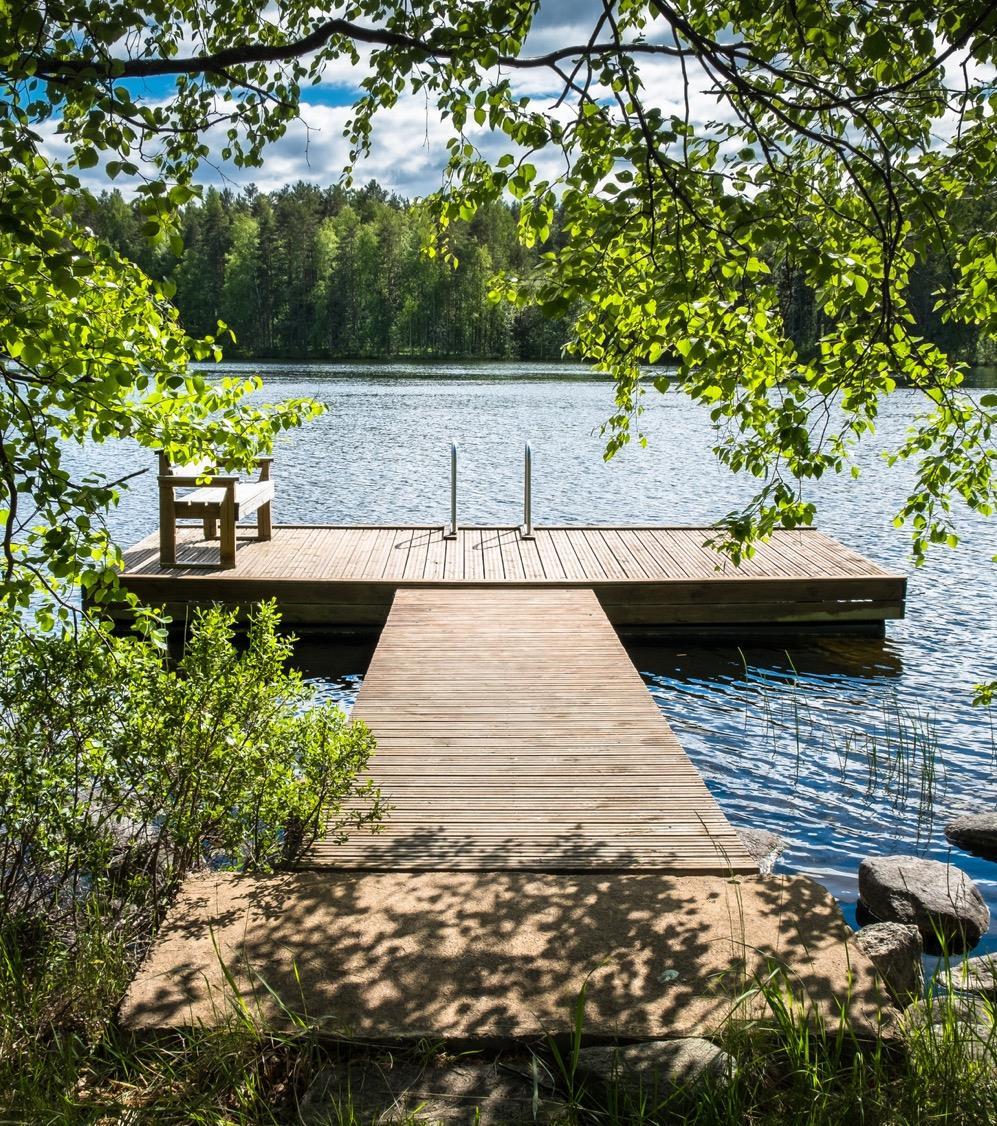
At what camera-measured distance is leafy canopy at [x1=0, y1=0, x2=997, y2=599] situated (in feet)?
9.76

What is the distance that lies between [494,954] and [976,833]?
407 cm

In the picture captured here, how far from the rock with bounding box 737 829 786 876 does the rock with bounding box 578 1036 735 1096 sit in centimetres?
327

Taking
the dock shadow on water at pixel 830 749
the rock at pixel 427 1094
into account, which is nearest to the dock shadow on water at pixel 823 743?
the dock shadow on water at pixel 830 749

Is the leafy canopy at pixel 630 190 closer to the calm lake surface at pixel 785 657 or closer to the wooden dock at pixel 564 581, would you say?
the calm lake surface at pixel 785 657

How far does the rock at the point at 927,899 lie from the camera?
517cm

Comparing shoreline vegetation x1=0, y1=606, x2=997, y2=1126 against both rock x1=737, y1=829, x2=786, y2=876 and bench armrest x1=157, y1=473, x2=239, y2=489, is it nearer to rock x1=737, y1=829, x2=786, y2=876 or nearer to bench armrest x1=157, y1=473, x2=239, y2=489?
rock x1=737, y1=829, x2=786, y2=876

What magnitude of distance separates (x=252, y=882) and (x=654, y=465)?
2064 cm

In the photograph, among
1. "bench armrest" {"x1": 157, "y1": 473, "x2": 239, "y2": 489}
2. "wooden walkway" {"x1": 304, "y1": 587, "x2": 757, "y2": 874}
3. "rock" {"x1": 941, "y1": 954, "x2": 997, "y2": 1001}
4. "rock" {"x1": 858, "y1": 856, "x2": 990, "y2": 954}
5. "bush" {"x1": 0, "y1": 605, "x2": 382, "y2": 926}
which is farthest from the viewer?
"bench armrest" {"x1": 157, "y1": 473, "x2": 239, "y2": 489}

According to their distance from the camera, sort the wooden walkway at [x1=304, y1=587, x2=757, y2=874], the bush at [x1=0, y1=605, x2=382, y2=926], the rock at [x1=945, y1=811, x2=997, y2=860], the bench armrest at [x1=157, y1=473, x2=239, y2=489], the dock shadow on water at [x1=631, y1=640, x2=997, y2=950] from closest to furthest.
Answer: the bush at [x1=0, y1=605, x2=382, y2=926] < the wooden walkway at [x1=304, y1=587, x2=757, y2=874] < the rock at [x1=945, y1=811, x2=997, y2=860] < the dock shadow on water at [x1=631, y1=640, x2=997, y2=950] < the bench armrest at [x1=157, y1=473, x2=239, y2=489]

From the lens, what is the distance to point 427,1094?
271 cm

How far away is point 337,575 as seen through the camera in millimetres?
10094

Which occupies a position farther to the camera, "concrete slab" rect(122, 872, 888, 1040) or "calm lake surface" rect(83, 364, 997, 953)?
"calm lake surface" rect(83, 364, 997, 953)

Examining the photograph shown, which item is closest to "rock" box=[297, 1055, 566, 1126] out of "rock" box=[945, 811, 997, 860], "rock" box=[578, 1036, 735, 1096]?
"rock" box=[578, 1036, 735, 1096]

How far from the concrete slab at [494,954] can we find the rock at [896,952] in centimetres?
65
